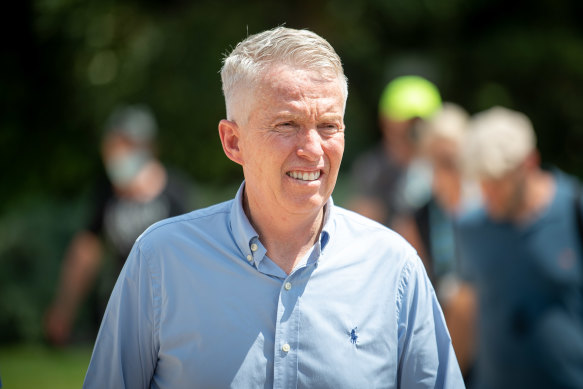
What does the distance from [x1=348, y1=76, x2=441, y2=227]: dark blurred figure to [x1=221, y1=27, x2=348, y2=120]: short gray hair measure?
3.27 m

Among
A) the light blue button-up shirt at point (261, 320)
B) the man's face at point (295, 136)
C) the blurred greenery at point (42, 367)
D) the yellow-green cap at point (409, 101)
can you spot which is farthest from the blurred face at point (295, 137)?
the blurred greenery at point (42, 367)

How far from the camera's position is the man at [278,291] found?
246cm

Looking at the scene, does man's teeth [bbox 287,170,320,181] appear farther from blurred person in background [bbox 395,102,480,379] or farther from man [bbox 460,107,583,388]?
blurred person in background [bbox 395,102,480,379]

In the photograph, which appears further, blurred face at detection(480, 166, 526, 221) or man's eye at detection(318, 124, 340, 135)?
blurred face at detection(480, 166, 526, 221)

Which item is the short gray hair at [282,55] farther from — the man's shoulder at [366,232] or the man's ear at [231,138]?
the man's shoulder at [366,232]

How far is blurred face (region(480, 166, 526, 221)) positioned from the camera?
425cm

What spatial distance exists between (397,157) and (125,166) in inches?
87.1

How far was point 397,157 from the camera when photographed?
6.14 m

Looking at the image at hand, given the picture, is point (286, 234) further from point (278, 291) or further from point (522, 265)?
point (522, 265)

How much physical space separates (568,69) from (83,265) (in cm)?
763

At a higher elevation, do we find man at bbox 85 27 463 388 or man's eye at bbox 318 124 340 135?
man's eye at bbox 318 124 340 135

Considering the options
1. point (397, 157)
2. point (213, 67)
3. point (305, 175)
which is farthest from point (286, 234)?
point (213, 67)

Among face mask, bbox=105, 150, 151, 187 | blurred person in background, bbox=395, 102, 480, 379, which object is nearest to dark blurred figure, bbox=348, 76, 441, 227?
blurred person in background, bbox=395, 102, 480, 379

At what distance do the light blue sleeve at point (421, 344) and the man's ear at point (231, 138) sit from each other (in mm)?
711
